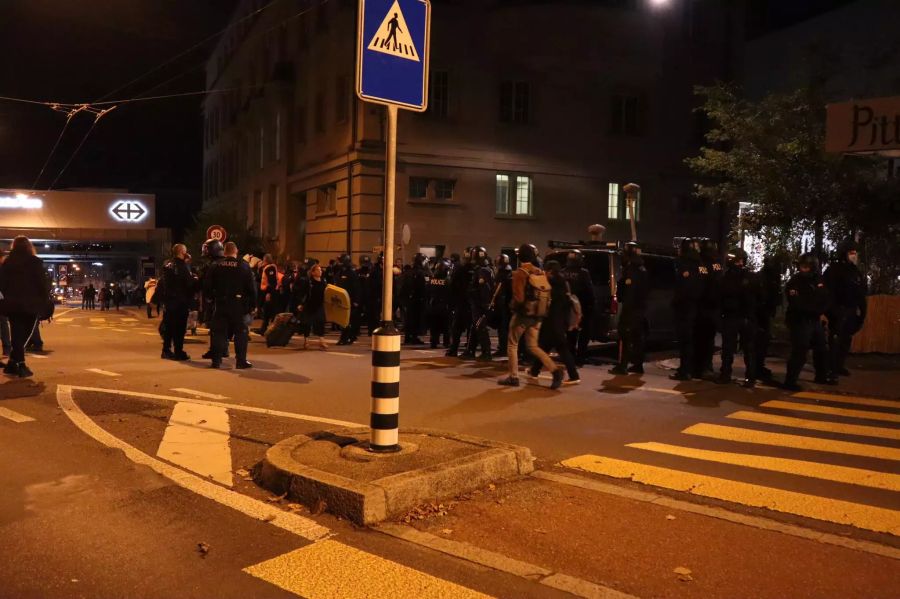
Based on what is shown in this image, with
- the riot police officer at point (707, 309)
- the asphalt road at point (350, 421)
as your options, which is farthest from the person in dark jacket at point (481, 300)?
the riot police officer at point (707, 309)

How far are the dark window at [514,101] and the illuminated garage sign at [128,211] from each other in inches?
1130

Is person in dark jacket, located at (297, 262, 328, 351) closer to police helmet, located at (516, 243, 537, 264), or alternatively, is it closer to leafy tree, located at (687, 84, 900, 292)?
police helmet, located at (516, 243, 537, 264)

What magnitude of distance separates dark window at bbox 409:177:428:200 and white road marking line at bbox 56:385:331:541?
19.5m

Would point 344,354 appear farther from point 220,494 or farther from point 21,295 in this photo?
point 220,494

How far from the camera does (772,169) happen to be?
675 inches

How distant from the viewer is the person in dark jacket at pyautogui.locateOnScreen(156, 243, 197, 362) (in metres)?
12.7

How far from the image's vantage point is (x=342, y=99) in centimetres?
2770

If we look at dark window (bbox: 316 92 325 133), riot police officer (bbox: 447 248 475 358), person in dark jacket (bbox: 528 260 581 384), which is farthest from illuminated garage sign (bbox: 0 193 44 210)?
person in dark jacket (bbox: 528 260 581 384)

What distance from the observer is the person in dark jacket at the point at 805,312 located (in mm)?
10607

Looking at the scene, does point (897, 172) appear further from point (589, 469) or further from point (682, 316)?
point (589, 469)

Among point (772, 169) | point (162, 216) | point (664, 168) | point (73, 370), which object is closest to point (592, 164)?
point (664, 168)

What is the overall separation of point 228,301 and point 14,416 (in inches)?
162

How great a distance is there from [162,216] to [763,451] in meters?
77.8

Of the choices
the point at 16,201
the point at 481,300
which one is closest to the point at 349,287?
the point at 481,300
